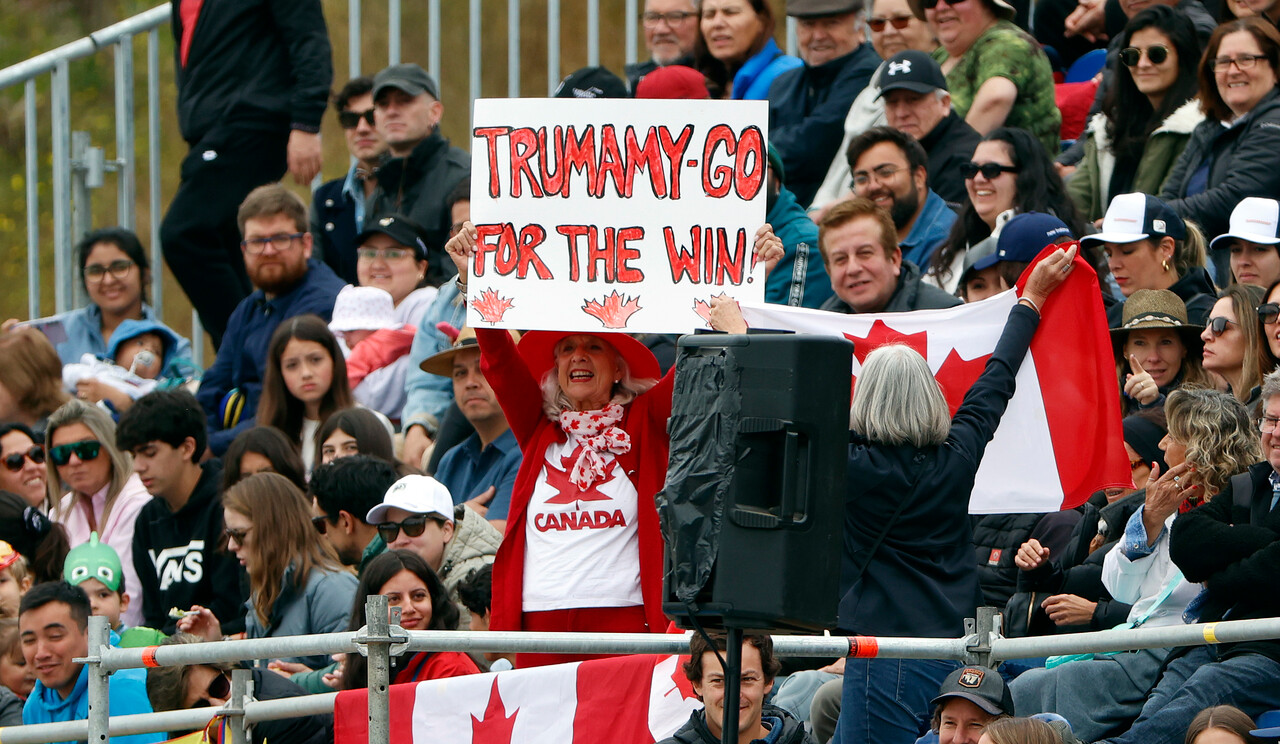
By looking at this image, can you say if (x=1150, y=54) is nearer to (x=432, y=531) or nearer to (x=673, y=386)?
(x=432, y=531)

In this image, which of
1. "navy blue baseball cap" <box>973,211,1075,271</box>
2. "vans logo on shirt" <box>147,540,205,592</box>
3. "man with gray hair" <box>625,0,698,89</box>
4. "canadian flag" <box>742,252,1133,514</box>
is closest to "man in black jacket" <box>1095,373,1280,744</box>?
"canadian flag" <box>742,252,1133,514</box>

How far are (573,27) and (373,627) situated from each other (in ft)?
27.0

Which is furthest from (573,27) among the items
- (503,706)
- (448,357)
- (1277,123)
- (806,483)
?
(806,483)

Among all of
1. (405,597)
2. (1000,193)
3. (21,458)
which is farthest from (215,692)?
(1000,193)

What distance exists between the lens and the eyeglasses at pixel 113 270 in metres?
11.6

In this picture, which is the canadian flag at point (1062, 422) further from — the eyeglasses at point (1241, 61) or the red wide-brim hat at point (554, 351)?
the eyeglasses at point (1241, 61)

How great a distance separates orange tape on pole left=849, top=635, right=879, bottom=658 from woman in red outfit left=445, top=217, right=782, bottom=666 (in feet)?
4.27

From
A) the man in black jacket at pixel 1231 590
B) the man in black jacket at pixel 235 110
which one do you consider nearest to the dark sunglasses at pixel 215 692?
the man in black jacket at pixel 1231 590

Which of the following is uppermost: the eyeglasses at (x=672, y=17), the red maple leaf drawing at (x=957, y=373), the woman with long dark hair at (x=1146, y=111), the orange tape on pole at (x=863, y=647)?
the eyeglasses at (x=672, y=17)

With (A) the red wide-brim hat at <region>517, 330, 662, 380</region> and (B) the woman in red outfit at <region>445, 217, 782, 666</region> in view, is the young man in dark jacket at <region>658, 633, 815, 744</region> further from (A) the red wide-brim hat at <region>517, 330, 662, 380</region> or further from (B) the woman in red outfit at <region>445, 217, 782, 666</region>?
(A) the red wide-brim hat at <region>517, 330, 662, 380</region>

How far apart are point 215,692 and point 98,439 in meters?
2.61

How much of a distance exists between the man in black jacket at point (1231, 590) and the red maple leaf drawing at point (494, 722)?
181cm

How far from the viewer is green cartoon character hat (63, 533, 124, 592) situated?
849cm

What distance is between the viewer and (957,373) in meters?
6.96
